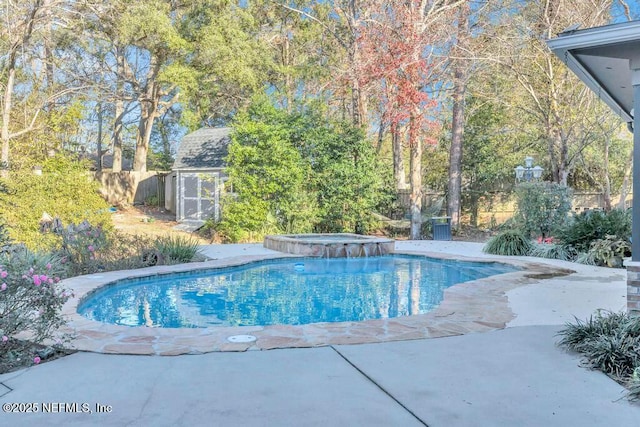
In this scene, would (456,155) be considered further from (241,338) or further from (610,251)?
(241,338)

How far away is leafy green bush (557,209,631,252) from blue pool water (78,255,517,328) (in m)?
1.88

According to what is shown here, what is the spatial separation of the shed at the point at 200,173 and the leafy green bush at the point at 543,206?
30.8 feet

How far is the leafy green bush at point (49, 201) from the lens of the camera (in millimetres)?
9281

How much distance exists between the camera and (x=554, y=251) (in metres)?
10.9

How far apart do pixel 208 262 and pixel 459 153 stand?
10.3 metres

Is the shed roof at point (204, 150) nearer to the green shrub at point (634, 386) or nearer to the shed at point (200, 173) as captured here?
the shed at point (200, 173)

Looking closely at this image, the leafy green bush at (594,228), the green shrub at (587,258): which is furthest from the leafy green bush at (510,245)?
the green shrub at (587,258)

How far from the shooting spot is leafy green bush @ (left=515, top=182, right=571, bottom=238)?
40.5 feet

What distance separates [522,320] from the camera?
539 cm

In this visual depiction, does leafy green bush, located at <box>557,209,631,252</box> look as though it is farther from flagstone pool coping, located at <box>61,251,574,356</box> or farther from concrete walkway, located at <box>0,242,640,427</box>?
concrete walkway, located at <box>0,242,640,427</box>

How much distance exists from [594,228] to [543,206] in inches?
74.0

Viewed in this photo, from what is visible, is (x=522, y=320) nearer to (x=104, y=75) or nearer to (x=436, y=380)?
(x=436, y=380)

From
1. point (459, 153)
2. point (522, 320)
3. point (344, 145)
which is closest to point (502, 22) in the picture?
point (459, 153)

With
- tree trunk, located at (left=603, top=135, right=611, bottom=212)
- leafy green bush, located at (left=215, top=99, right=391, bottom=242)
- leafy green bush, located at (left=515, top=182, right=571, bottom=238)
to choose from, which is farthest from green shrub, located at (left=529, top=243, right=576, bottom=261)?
tree trunk, located at (left=603, top=135, right=611, bottom=212)
